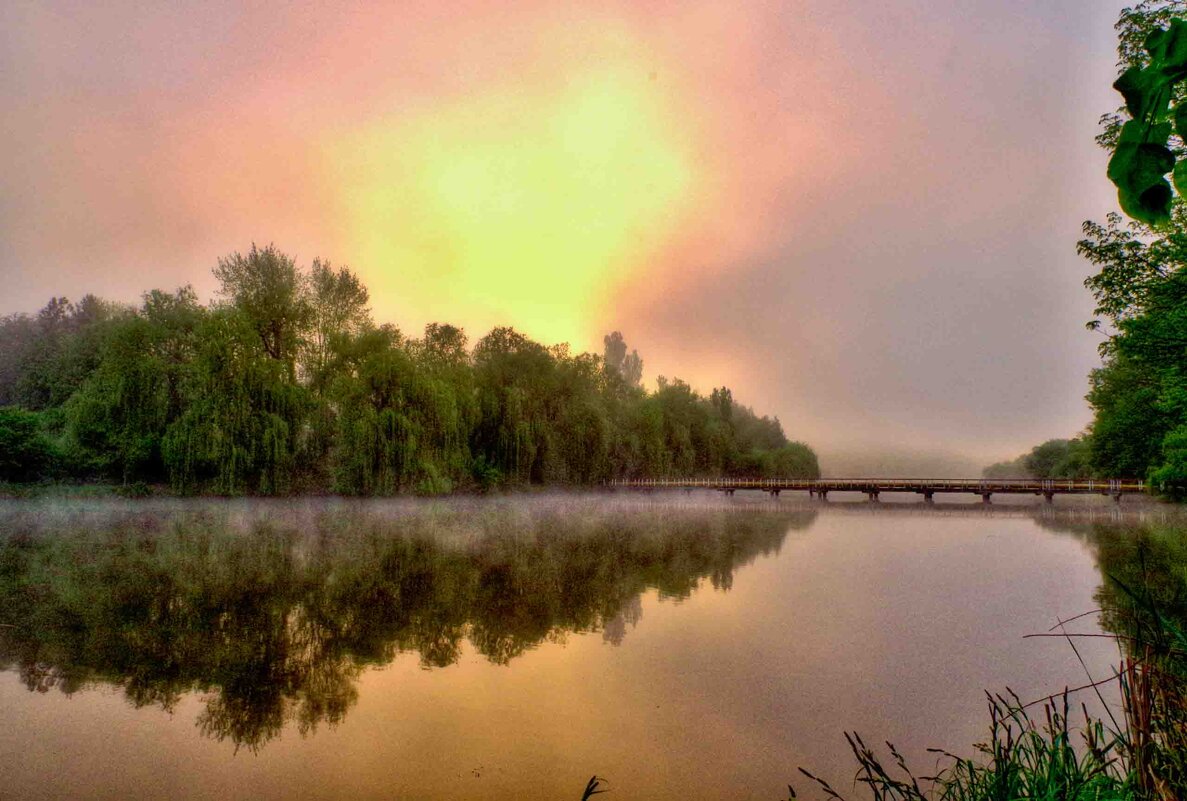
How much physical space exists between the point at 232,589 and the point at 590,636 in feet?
24.0

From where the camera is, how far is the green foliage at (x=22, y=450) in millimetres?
24755

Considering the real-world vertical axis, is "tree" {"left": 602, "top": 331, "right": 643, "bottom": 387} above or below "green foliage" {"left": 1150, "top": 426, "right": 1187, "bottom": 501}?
above

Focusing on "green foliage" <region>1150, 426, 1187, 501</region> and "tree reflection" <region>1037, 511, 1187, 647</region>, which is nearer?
"tree reflection" <region>1037, 511, 1187, 647</region>

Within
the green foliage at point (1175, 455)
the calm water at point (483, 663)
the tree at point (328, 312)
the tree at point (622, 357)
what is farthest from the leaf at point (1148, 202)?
the tree at point (622, 357)

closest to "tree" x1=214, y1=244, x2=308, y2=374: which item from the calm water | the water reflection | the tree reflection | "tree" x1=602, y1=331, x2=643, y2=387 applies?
the water reflection

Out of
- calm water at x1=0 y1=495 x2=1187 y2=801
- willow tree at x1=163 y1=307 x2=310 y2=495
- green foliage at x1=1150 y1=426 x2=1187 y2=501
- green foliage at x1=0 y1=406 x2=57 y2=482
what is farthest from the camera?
green foliage at x1=0 y1=406 x2=57 y2=482

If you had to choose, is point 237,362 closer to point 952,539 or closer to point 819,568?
point 819,568

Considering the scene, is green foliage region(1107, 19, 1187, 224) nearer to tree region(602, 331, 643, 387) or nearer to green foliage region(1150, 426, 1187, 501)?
green foliage region(1150, 426, 1187, 501)

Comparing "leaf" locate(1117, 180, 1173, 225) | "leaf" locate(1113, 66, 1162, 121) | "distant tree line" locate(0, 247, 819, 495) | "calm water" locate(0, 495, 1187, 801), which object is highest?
"distant tree line" locate(0, 247, 819, 495)

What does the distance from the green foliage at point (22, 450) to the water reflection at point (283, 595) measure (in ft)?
12.4

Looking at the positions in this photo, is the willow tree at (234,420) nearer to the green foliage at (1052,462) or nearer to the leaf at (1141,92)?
the leaf at (1141,92)

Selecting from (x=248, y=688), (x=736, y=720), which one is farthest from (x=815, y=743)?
(x=248, y=688)

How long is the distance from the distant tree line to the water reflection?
2.66m

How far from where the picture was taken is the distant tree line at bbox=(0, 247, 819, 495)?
78.4 ft
